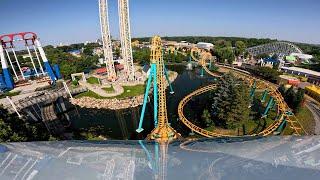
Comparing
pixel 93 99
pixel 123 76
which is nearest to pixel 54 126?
pixel 93 99

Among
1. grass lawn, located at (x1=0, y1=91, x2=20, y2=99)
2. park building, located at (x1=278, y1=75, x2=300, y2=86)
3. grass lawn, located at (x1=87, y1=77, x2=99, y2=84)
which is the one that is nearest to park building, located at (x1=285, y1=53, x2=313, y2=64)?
park building, located at (x1=278, y1=75, x2=300, y2=86)

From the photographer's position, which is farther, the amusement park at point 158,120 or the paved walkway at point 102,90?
the paved walkway at point 102,90

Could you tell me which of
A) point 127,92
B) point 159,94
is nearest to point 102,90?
point 127,92

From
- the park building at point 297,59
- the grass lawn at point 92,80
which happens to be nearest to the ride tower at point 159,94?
the grass lawn at point 92,80

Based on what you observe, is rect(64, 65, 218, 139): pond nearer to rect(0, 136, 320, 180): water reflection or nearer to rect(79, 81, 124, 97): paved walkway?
rect(79, 81, 124, 97): paved walkway

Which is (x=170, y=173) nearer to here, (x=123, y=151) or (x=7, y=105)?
(x=123, y=151)

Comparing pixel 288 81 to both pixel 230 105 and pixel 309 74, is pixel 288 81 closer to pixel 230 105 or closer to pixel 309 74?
pixel 309 74

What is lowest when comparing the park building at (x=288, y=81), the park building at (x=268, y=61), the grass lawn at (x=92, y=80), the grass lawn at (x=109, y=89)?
the grass lawn at (x=92, y=80)

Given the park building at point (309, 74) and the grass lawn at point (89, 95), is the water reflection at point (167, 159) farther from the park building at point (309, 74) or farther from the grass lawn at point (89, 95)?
the park building at point (309, 74)
